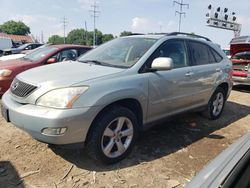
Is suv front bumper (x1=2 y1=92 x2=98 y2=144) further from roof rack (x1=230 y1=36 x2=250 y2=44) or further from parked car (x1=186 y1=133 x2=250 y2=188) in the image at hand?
roof rack (x1=230 y1=36 x2=250 y2=44)

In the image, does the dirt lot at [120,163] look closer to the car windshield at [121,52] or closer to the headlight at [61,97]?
the headlight at [61,97]

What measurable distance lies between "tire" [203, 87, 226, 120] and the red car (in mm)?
3521

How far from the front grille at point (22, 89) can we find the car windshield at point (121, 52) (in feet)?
3.53

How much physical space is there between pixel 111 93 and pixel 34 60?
4414 millimetres

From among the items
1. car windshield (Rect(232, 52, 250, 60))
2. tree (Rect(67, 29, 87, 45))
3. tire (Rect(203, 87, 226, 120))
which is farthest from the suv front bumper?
tree (Rect(67, 29, 87, 45))

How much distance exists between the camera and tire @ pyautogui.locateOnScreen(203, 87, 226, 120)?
519cm

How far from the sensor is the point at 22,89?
316cm

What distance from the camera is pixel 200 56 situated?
15.4 feet

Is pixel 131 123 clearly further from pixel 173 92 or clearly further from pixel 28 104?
pixel 28 104

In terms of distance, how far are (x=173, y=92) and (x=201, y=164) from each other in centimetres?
111

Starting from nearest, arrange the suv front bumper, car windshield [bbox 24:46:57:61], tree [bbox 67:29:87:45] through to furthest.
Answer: the suv front bumper, car windshield [bbox 24:46:57:61], tree [bbox 67:29:87:45]

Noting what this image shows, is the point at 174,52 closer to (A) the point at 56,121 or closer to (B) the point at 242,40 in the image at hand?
(A) the point at 56,121

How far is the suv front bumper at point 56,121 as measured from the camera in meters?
2.73

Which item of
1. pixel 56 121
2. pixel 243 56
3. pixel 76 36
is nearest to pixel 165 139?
pixel 56 121
